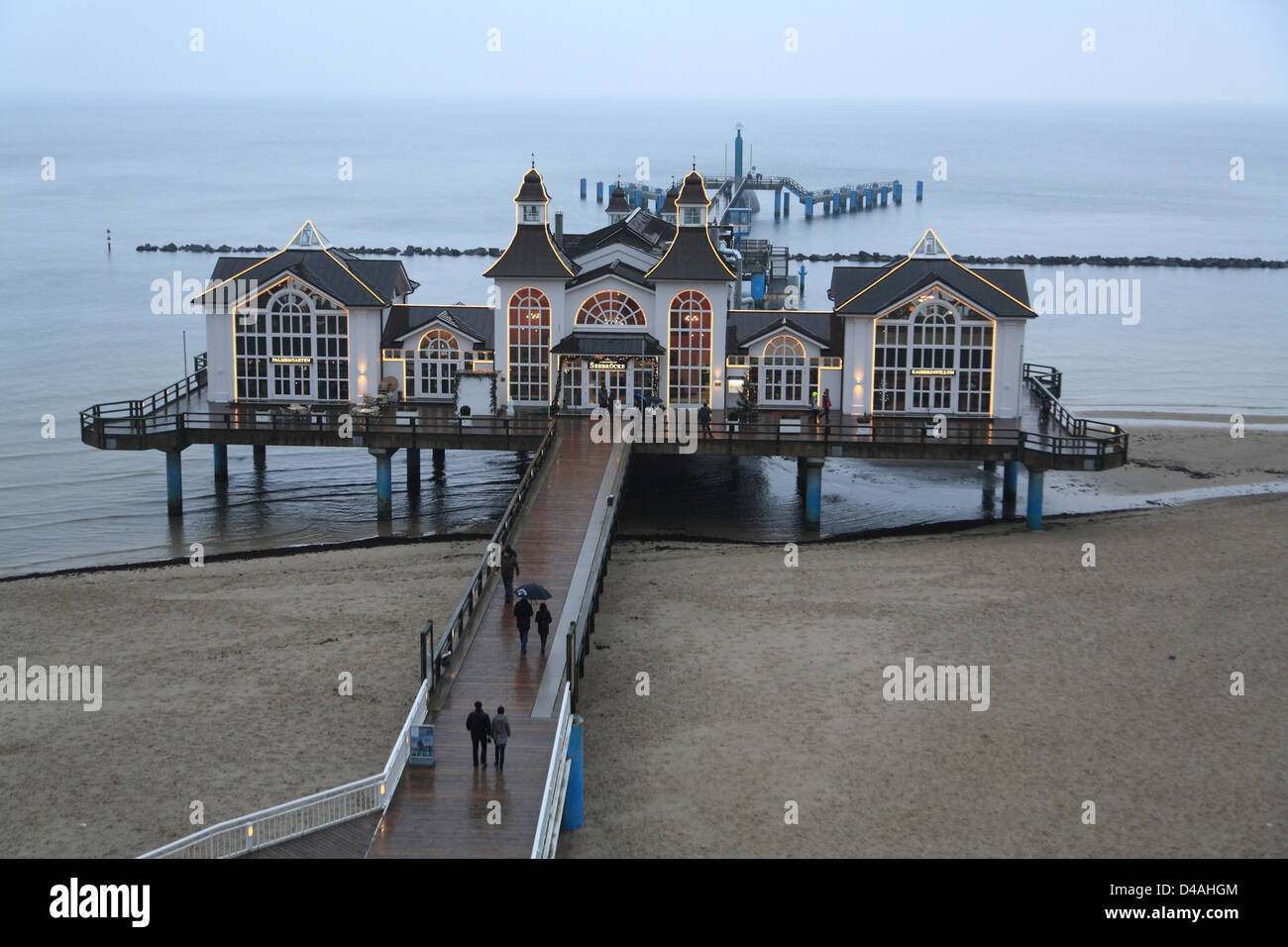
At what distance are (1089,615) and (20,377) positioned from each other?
46985mm

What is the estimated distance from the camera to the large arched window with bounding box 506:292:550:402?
43375 millimetres

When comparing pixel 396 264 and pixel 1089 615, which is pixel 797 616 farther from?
pixel 396 264

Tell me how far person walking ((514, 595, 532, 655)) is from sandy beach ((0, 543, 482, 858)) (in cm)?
242

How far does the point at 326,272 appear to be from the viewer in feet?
144

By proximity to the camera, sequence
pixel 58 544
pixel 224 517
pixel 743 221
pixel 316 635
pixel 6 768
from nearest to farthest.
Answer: pixel 6 768, pixel 316 635, pixel 58 544, pixel 224 517, pixel 743 221

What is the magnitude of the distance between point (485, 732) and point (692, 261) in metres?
23.7

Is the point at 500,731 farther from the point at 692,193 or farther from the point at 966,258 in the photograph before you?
the point at 966,258

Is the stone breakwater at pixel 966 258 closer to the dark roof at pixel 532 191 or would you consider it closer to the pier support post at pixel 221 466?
the pier support post at pixel 221 466

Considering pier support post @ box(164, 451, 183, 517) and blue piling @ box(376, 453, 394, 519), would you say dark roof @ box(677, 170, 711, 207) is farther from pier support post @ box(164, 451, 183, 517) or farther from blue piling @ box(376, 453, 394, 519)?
pier support post @ box(164, 451, 183, 517)

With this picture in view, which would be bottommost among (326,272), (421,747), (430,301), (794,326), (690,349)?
(421,747)

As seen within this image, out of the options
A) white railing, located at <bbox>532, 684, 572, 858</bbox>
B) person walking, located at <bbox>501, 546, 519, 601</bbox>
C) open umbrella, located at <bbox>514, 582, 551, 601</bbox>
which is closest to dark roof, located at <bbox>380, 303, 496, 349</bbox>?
person walking, located at <bbox>501, 546, 519, 601</bbox>

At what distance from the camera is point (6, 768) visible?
24.2 m

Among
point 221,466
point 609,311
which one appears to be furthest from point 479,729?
point 221,466
